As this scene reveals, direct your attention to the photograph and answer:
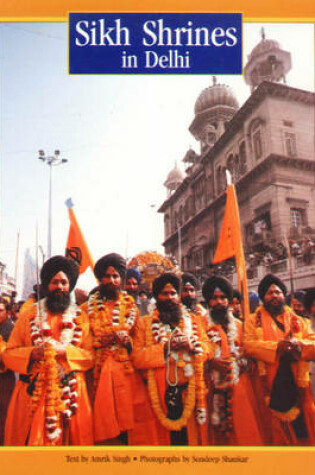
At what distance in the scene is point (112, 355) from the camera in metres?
3.39

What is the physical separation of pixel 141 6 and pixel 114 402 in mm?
3966

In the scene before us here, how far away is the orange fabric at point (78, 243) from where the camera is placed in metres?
4.55

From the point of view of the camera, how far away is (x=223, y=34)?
397cm

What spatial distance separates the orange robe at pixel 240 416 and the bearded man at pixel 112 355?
893 mm

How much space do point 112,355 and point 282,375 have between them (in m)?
1.70

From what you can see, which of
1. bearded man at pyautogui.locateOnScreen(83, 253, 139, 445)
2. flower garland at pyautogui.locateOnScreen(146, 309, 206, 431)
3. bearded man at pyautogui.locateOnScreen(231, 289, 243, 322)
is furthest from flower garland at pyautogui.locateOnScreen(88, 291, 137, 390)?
bearded man at pyautogui.locateOnScreen(231, 289, 243, 322)

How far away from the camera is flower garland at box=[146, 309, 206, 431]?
335 centimetres

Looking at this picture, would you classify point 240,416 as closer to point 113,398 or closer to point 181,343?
point 181,343

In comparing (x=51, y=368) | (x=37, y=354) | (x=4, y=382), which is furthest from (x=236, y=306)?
(x=4, y=382)

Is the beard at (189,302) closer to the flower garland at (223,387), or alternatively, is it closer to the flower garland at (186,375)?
the flower garland at (223,387)

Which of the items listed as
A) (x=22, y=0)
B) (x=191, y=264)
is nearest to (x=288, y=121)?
(x=191, y=264)

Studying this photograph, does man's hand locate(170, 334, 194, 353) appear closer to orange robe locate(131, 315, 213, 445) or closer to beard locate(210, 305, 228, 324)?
orange robe locate(131, 315, 213, 445)

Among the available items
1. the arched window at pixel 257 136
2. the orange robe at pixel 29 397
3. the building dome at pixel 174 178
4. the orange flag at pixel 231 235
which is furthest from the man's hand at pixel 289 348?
the arched window at pixel 257 136
